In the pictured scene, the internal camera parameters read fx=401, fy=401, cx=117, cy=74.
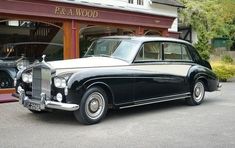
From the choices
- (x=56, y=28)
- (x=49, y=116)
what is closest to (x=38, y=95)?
(x=49, y=116)

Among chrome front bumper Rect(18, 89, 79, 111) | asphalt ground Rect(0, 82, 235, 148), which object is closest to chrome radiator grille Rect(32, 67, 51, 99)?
chrome front bumper Rect(18, 89, 79, 111)

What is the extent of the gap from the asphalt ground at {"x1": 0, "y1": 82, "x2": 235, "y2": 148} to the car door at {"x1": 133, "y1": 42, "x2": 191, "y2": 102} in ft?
1.62

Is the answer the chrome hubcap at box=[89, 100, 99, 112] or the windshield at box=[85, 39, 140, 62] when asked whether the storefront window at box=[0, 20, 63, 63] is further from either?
the chrome hubcap at box=[89, 100, 99, 112]

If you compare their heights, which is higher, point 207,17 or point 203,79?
point 207,17

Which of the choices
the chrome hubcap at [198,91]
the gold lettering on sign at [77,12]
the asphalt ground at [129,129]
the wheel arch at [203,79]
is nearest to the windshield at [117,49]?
the asphalt ground at [129,129]

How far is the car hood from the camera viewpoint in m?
7.90

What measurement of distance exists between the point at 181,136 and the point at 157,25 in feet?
33.4

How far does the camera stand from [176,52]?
1029cm

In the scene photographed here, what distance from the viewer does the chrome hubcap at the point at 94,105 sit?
788cm

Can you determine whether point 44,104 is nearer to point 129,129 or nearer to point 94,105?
point 94,105

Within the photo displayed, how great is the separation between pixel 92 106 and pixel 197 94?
3.77 meters

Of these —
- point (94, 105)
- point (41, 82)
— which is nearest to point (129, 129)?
point (94, 105)

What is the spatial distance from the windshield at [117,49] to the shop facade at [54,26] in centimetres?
322

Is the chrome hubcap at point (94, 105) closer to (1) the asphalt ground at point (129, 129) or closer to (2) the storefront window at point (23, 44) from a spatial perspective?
(1) the asphalt ground at point (129, 129)
